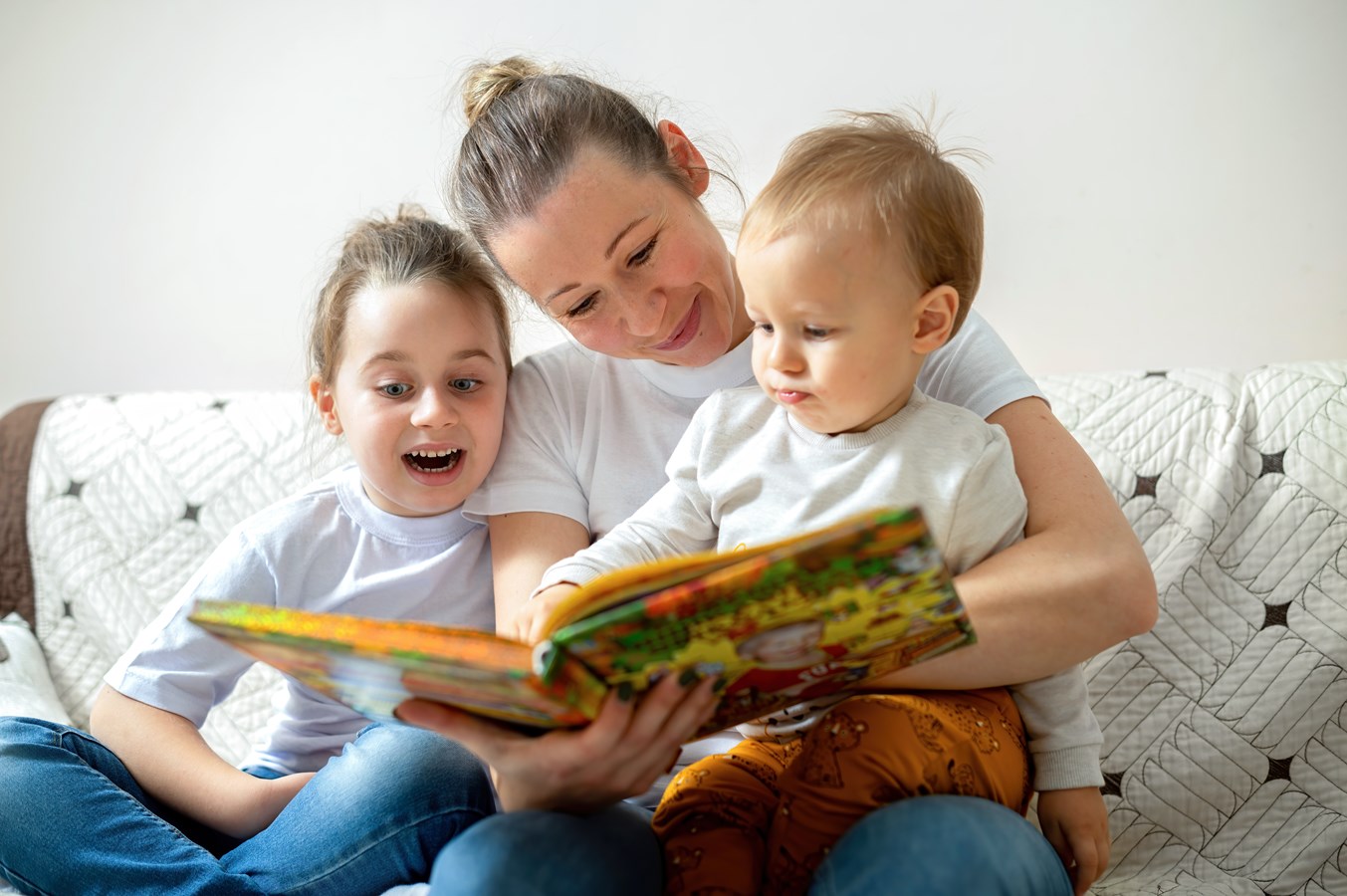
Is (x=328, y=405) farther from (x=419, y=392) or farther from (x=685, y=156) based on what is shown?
(x=685, y=156)

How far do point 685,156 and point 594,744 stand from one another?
72cm

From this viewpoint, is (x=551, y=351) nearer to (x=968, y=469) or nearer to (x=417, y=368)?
(x=417, y=368)

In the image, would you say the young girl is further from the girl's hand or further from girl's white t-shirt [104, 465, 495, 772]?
the girl's hand

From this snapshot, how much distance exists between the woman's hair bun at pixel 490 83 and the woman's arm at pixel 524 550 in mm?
456

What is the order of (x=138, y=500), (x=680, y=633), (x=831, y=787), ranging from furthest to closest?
(x=138, y=500) → (x=831, y=787) → (x=680, y=633)

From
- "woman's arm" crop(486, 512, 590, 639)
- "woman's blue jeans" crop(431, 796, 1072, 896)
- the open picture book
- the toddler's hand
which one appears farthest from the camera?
"woman's arm" crop(486, 512, 590, 639)

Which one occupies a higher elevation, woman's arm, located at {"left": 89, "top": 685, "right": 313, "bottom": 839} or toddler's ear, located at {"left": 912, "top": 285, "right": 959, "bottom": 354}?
toddler's ear, located at {"left": 912, "top": 285, "right": 959, "bottom": 354}

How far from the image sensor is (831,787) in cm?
87

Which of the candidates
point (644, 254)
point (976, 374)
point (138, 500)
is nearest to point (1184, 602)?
point (976, 374)

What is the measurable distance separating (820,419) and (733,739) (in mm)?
383

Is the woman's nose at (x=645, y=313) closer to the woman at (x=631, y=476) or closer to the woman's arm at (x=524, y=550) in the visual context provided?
the woman at (x=631, y=476)

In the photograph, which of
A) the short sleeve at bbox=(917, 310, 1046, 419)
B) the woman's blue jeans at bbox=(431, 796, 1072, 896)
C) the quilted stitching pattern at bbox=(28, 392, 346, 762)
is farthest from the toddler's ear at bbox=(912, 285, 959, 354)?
the quilted stitching pattern at bbox=(28, 392, 346, 762)

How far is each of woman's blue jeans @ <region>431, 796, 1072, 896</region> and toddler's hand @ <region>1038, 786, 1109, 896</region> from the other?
0.52 feet

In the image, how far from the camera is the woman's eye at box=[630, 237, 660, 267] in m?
1.18
